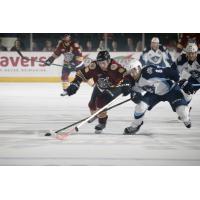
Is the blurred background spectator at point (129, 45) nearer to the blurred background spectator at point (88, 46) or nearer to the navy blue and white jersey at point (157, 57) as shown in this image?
the navy blue and white jersey at point (157, 57)

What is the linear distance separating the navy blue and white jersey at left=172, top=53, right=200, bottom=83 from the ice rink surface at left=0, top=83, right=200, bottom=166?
149mm

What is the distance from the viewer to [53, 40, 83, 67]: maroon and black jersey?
5.31m

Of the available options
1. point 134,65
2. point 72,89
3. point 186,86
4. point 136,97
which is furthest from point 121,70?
point 186,86

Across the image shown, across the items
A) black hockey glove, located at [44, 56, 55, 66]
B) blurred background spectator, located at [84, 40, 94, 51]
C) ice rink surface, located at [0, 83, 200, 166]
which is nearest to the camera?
ice rink surface, located at [0, 83, 200, 166]

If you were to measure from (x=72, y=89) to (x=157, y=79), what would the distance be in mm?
597

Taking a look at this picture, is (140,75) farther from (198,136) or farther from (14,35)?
(14,35)

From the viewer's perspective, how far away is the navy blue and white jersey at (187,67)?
534 centimetres

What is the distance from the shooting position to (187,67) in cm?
535

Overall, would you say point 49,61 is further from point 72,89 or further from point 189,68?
point 189,68

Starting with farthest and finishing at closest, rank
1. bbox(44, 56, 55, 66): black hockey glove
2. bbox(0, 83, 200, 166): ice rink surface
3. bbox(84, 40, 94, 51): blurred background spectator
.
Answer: bbox(44, 56, 55, 66): black hockey glove
bbox(84, 40, 94, 51): blurred background spectator
bbox(0, 83, 200, 166): ice rink surface

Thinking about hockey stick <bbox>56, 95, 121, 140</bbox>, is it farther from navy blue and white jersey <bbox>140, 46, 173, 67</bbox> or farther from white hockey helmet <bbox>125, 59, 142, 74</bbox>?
navy blue and white jersey <bbox>140, 46, 173, 67</bbox>

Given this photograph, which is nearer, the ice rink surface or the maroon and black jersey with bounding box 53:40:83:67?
the ice rink surface

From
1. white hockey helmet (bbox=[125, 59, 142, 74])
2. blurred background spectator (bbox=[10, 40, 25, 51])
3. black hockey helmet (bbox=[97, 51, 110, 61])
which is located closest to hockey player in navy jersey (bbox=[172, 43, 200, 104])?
white hockey helmet (bbox=[125, 59, 142, 74])

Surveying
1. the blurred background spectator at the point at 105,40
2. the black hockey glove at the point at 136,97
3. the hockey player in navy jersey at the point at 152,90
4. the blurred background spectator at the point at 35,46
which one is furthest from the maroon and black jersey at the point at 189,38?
the blurred background spectator at the point at 35,46
